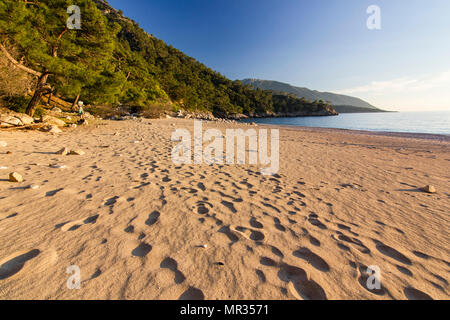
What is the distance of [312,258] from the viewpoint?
1.82m

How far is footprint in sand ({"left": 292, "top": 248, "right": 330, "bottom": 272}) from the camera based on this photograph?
1.70 meters

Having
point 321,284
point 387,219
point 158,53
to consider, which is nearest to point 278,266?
point 321,284

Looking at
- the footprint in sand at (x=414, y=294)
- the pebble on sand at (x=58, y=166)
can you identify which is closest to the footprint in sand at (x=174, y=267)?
the footprint in sand at (x=414, y=294)

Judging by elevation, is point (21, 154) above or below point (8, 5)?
below

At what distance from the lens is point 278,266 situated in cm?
168

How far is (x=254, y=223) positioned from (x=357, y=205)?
2.13 m

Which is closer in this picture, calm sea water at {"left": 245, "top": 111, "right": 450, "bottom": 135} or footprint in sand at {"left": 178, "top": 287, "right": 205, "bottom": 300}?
footprint in sand at {"left": 178, "top": 287, "right": 205, "bottom": 300}

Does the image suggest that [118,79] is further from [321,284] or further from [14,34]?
[321,284]

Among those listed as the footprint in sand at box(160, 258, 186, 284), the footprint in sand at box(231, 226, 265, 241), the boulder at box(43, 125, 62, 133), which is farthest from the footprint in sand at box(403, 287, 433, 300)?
the boulder at box(43, 125, 62, 133)

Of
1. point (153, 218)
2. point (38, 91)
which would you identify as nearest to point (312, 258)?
point (153, 218)

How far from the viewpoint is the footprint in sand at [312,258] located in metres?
1.70

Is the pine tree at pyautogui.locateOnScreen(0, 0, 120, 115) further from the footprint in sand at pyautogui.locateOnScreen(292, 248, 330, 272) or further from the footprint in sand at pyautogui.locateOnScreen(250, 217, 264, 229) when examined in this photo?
the footprint in sand at pyautogui.locateOnScreen(292, 248, 330, 272)

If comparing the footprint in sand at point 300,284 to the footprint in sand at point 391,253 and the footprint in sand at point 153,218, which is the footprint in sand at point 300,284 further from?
the footprint in sand at point 153,218
